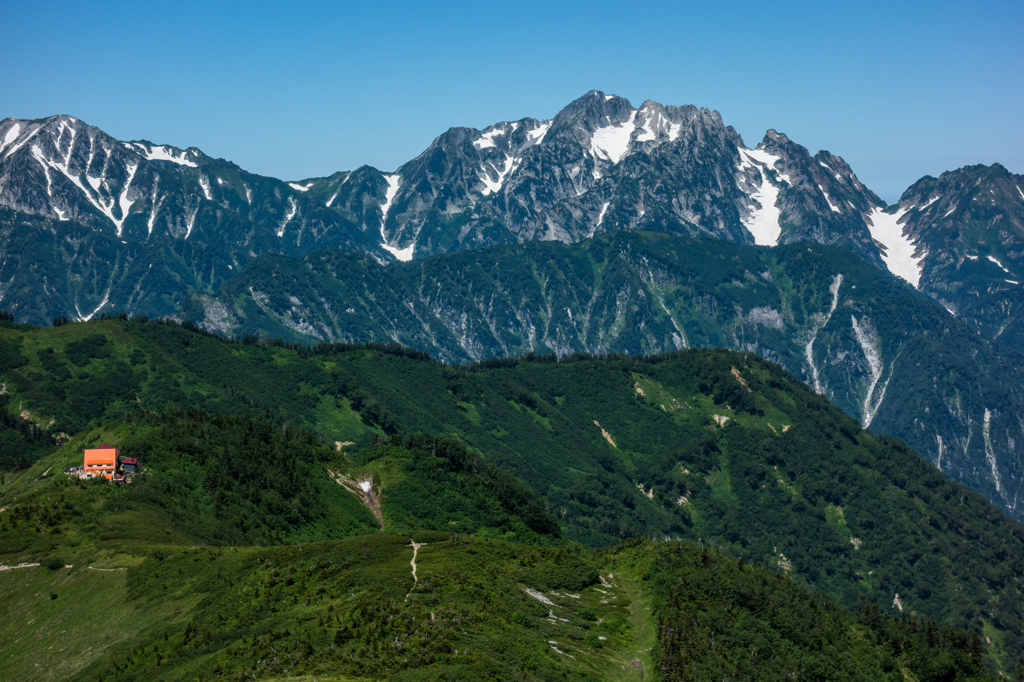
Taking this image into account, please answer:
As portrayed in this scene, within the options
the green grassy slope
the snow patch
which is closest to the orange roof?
the green grassy slope

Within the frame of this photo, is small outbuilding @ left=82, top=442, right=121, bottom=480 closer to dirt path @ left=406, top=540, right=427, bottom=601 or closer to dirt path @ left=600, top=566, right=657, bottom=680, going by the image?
dirt path @ left=406, top=540, right=427, bottom=601

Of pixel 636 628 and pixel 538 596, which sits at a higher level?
pixel 538 596

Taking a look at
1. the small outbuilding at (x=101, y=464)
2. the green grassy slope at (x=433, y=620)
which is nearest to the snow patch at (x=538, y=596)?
the green grassy slope at (x=433, y=620)

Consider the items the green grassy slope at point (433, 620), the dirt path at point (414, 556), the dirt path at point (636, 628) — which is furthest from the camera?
the dirt path at point (414, 556)

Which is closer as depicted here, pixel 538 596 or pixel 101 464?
pixel 538 596

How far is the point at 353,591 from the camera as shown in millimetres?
127312

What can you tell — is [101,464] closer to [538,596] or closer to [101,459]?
[101,459]

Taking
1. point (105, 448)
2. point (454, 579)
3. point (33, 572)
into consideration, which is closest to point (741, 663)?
point (454, 579)

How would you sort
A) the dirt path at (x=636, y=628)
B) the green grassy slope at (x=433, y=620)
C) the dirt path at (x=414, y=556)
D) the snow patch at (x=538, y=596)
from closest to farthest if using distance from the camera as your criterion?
the green grassy slope at (x=433, y=620) → the dirt path at (x=636, y=628) → the dirt path at (x=414, y=556) → the snow patch at (x=538, y=596)

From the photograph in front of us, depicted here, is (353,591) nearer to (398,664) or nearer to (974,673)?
(398,664)

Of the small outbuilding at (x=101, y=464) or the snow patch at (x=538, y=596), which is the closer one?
the snow patch at (x=538, y=596)

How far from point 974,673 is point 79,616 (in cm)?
14243

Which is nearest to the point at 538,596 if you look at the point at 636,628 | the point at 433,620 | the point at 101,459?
the point at 636,628

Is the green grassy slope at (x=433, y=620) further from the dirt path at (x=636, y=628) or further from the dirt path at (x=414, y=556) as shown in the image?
the dirt path at (x=414, y=556)
